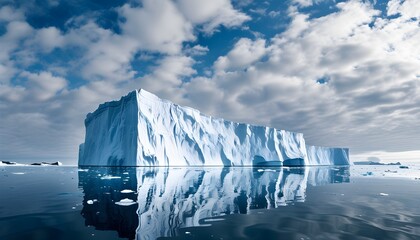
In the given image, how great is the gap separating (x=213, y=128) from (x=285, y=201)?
43224 mm

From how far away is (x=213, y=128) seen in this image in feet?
176

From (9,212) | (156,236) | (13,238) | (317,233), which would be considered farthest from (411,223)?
(9,212)

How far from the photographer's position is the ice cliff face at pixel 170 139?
1478 inches

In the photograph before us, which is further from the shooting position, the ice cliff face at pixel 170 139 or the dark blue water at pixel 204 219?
the ice cliff face at pixel 170 139

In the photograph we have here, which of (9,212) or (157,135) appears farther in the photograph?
(157,135)

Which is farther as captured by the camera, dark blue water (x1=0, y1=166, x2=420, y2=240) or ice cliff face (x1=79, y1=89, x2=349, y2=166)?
ice cliff face (x1=79, y1=89, x2=349, y2=166)

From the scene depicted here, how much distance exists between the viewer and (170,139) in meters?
42.3

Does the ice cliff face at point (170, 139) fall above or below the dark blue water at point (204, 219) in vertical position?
above

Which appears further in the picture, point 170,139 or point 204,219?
point 170,139

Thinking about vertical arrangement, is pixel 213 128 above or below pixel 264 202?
above

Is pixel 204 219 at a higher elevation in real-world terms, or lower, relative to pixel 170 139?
lower

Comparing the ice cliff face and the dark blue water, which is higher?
the ice cliff face

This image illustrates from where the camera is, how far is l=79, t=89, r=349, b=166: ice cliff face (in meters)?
37.5

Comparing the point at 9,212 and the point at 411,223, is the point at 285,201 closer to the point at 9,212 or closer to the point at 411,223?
the point at 411,223
